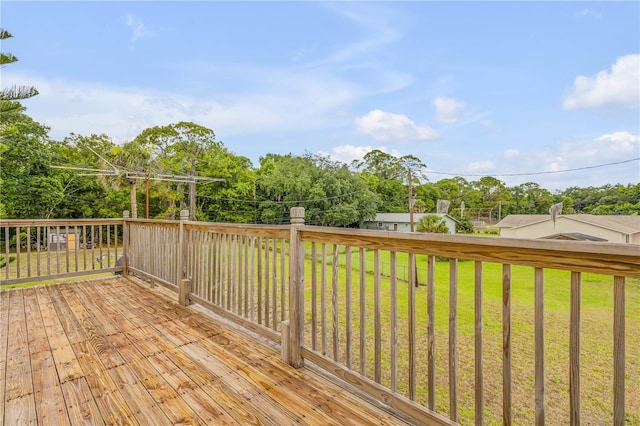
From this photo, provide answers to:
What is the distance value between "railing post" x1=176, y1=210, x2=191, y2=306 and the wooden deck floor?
0.22 meters

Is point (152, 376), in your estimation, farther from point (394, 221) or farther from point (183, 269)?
point (394, 221)

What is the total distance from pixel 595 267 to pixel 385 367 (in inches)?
219

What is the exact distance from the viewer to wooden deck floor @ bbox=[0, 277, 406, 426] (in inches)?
59.9

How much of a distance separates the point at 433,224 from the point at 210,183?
15723mm

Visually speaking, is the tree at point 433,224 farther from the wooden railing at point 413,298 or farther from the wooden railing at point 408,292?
the wooden railing at point 408,292

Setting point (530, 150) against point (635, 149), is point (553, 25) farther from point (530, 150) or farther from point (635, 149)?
point (530, 150)

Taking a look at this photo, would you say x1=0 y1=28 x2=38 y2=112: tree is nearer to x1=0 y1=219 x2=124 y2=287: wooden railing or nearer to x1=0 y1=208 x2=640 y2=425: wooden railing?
x1=0 y1=219 x2=124 y2=287: wooden railing

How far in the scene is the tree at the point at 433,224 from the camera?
1611 centimetres

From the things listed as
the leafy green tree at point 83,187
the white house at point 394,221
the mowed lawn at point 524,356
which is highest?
the leafy green tree at point 83,187

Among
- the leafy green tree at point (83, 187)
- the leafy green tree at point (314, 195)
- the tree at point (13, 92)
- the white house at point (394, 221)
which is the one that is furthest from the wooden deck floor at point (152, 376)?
the leafy green tree at point (314, 195)

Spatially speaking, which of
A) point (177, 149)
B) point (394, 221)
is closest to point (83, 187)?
point (177, 149)

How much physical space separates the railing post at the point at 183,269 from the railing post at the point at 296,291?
1583 millimetres

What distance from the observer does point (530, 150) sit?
1877 centimetres

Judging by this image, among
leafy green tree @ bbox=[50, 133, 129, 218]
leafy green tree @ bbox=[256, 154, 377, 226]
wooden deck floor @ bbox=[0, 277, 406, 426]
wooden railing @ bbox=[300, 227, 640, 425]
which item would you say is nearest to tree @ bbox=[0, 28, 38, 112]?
wooden deck floor @ bbox=[0, 277, 406, 426]
